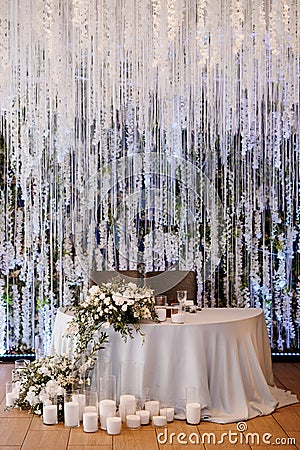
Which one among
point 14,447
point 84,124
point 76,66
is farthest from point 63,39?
point 14,447

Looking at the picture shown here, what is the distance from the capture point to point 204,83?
640 centimetres

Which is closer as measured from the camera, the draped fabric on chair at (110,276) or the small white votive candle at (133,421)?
the small white votive candle at (133,421)

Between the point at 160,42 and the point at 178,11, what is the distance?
277 mm

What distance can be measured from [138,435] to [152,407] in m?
0.22

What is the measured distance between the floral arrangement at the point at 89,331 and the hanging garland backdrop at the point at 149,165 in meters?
1.62

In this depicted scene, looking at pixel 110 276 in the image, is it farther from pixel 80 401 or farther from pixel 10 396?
pixel 80 401

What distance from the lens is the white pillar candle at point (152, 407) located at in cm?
457

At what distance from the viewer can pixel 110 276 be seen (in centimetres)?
577

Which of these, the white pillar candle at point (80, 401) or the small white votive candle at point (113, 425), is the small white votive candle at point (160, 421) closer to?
the small white votive candle at point (113, 425)

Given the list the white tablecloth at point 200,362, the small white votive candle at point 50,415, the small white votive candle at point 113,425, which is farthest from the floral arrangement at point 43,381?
the small white votive candle at point 113,425

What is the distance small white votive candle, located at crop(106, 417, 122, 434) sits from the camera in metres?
4.41

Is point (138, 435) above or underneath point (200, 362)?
underneath

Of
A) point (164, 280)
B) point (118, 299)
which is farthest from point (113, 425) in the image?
point (164, 280)

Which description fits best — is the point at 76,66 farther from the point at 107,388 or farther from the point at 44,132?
the point at 107,388
